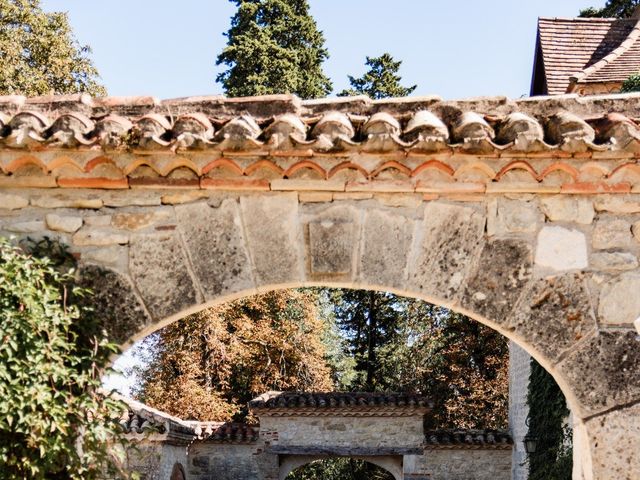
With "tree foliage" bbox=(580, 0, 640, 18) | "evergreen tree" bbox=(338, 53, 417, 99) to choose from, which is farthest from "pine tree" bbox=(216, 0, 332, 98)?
"tree foliage" bbox=(580, 0, 640, 18)

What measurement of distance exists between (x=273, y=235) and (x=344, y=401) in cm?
1213

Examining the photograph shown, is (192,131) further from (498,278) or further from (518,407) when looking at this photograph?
(518,407)

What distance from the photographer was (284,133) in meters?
3.84

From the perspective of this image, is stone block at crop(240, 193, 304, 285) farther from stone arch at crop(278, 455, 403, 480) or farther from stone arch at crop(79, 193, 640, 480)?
stone arch at crop(278, 455, 403, 480)

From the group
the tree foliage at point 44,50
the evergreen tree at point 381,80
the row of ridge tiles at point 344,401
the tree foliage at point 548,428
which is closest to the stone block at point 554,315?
the tree foliage at point 548,428

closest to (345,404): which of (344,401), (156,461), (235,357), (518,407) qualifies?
(344,401)

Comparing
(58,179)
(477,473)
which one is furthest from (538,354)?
(477,473)

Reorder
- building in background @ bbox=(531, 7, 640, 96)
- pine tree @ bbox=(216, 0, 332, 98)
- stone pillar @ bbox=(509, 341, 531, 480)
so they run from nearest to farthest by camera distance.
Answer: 1. building in background @ bbox=(531, 7, 640, 96)
2. stone pillar @ bbox=(509, 341, 531, 480)
3. pine tree @ bbox=(216, 0, 332, 98)

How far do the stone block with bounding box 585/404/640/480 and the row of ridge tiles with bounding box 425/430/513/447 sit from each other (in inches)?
489

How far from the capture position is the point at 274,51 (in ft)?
79.7

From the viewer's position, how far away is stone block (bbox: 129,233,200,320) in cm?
404

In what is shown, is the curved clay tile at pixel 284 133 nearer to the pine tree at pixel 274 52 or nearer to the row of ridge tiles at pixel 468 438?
the row of ridge tiles at pixel 468 438

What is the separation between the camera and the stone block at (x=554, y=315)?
157 inches

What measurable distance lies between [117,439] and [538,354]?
2101 mm
